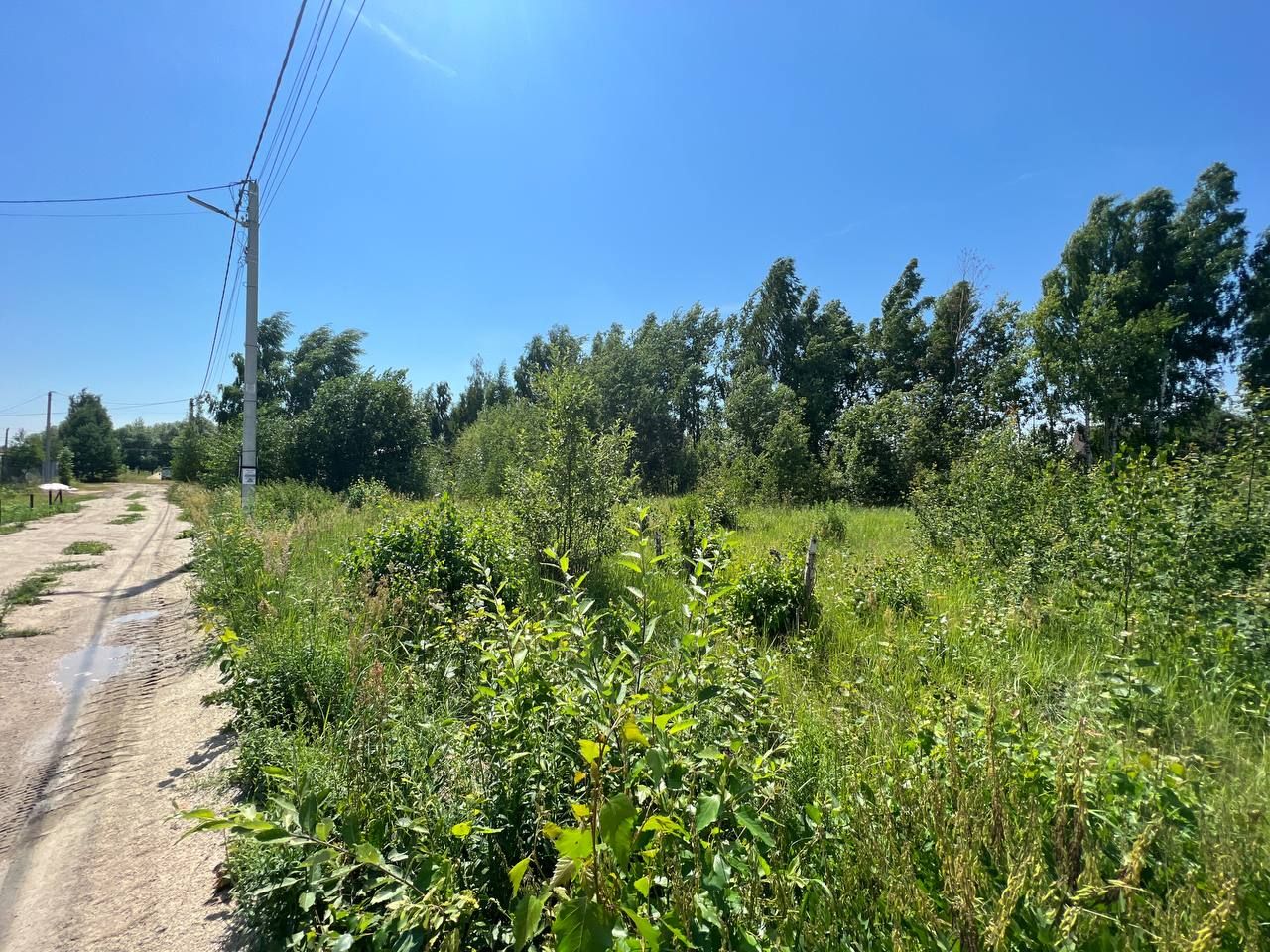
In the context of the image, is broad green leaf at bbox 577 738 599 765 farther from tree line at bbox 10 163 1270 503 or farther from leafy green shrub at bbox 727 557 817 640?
tree line at bbox 10 163 1270 503

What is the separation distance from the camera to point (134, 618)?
6.78m

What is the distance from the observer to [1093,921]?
1315 millimetres

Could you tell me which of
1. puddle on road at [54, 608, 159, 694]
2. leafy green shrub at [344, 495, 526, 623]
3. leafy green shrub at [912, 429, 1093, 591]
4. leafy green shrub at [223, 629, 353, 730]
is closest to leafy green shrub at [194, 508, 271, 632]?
puddle on road at [54, 608, 159, 694]

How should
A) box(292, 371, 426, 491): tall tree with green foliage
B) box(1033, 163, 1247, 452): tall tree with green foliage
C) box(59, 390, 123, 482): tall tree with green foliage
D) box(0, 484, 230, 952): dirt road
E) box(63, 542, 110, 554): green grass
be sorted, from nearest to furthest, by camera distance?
box(0, 484, 230, 952): dirt road < box(63, 542, 110, 554): green grass < box(1033, 163, 1247, 452): tall tree with green foliage < box(292, 371, 426, 491): tall tree with green foliage < box(59, 390, 123, 482): tall tree with green foliage

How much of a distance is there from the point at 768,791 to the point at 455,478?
21831 mm

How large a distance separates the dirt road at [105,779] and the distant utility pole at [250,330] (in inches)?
122

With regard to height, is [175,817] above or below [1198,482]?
below

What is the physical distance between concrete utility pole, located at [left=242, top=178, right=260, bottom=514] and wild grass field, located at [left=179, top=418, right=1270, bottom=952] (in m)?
5.13

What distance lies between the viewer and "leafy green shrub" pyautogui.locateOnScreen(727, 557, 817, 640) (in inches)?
216

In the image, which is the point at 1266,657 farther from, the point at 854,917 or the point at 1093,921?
the point at 854,917

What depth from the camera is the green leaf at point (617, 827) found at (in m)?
1.00

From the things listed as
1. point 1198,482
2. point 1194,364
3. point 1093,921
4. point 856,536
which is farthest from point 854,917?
point 1194,364

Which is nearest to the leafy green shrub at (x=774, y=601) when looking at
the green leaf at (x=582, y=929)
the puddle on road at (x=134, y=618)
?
the green leaf at (x=582, y=929)

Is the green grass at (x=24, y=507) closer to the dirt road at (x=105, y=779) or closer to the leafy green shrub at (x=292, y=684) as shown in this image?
the dirt road at (x=105, y=779)
